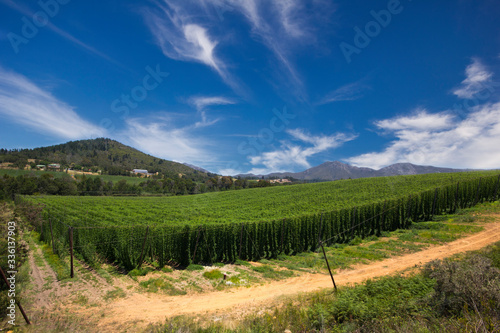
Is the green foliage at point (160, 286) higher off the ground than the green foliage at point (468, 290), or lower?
lower

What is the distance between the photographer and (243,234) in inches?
563

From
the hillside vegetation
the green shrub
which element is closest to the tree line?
the hillside vegetation

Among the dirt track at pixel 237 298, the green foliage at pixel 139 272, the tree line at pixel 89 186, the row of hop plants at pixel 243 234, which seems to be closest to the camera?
the dirt track at pixel 237 298

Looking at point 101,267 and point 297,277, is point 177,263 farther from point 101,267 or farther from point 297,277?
point 297,277

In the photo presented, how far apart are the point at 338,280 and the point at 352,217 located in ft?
33.9

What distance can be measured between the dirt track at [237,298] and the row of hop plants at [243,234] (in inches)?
150

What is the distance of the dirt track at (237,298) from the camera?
24.1 feet

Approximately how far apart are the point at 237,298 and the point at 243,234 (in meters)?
5.75

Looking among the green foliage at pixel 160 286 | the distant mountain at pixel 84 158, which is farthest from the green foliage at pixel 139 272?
the distant mountain at pixel 84 158

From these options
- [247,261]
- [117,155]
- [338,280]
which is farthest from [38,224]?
[117,155]

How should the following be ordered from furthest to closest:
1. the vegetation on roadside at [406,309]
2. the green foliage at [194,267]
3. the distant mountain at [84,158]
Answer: the distant mountain at [84,158] < the green foliage at [194,267] < the vegetation on roadside at [406,309]

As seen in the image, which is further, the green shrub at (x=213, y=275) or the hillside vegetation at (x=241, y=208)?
the hillside vegetation at (x=241, y=208)

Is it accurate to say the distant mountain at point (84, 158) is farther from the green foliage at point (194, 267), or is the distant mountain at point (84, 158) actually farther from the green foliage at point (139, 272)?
the green foliage at point (194, 267)

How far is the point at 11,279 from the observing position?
20.5ft
